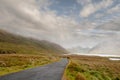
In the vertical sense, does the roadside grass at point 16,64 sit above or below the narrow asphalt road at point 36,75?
above

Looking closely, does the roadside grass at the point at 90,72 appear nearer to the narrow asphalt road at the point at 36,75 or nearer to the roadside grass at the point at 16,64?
the narrow asphalt road at the point at 36,75

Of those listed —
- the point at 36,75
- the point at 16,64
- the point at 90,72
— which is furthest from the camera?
the point at 16,64

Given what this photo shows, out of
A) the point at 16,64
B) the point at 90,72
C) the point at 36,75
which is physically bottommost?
the point at 36,75

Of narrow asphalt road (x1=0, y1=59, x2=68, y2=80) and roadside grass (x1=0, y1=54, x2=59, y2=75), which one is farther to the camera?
roadside grass (x1=0, y1=54, x2=59, y2=75)

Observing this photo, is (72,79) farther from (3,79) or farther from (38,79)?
(3,79)

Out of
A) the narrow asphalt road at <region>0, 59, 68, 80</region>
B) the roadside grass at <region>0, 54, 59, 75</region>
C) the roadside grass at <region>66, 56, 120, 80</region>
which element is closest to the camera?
the narrow asphalt road at <region>0, 59, 68, 80</region>

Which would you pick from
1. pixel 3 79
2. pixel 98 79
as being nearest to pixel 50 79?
pixel 3 79

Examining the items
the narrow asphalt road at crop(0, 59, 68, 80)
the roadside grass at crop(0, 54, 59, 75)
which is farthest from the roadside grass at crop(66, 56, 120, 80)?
the roadside grass at crop(0, 54, 59, 75)

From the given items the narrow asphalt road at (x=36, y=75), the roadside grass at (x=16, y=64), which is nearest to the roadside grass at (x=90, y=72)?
the narrow asphalt road at (x=36, y=75)

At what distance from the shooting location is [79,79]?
89.0 ft

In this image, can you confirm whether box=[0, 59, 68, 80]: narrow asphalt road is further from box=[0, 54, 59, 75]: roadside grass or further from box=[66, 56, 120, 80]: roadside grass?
box=[0, 54, 59, 75]: roadside grass

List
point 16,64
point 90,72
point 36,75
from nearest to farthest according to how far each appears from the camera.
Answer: point 36,75 → point 90,72 → point 16,64

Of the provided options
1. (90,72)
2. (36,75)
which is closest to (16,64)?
(90,72)

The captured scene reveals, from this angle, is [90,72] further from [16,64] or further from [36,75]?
[16,64]
